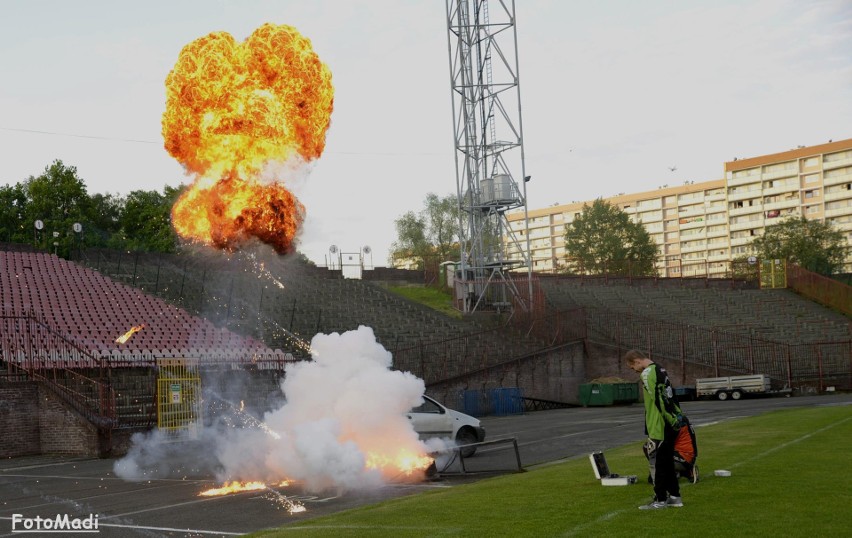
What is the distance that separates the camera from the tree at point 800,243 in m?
83.9

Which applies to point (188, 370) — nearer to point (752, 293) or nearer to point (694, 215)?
point (752, 293)

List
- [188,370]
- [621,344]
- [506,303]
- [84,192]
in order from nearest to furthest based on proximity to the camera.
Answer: [188,370] < [621,344] < [506,303] < [84,192]

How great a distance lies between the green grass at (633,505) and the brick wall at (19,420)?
16.3m

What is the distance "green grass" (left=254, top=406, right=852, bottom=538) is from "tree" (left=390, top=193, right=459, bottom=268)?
245 ft

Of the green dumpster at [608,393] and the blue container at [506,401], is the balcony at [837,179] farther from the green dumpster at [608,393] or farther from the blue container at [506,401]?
the blue container at [506,401]

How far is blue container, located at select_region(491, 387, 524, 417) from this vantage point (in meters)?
39.0

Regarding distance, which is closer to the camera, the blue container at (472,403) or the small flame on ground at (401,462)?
the small flame on ground at (401,462)

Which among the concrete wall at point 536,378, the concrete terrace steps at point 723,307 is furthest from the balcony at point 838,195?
the concrete wall at point 536,378

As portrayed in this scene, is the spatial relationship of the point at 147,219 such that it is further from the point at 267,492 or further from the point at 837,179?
the point at 837,179

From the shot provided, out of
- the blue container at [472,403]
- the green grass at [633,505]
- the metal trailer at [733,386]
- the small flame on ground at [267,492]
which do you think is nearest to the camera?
the green grass at [633,505]

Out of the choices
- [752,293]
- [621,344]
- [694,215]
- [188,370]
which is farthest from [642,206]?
[188,370]

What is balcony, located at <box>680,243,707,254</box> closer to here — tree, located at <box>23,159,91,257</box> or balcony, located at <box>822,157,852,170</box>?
balcony, located at <box>822,157,852,170</box>

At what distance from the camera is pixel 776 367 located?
43.1 m

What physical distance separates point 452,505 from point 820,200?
485ft
